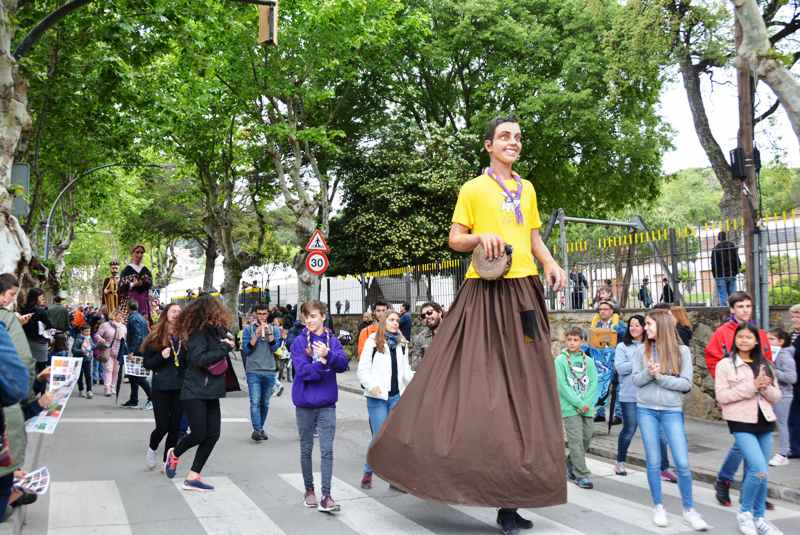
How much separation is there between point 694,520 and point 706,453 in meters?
3.30

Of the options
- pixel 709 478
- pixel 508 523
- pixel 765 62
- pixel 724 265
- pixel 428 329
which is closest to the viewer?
pixel 508 523

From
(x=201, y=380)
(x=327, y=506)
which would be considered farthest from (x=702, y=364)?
(x=201, y=380)

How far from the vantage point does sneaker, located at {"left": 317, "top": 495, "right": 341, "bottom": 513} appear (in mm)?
5887

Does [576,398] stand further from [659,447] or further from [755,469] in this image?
[755,469]

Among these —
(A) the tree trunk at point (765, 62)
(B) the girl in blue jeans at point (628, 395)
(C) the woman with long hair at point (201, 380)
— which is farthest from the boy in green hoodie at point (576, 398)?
(A) the tree trunk at point (765, 62)

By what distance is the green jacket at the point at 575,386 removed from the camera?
23.4ft

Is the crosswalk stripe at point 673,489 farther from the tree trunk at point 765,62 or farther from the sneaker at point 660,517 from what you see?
the tree trunk at point 765,62

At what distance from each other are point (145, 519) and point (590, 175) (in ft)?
78.6

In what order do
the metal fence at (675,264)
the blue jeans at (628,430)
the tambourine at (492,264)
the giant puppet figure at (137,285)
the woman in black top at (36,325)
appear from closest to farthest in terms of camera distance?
the tambourine at (492,264)
the blue jeans at (628,430)
the woman in black top at (36,325)
the metal fence at (675,264)
the giant puppet figure at (137,285)

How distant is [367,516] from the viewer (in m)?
5.80

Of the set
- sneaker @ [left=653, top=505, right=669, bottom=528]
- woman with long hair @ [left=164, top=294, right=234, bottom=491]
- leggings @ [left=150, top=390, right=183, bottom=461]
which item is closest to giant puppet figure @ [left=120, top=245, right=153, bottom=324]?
leggings @ [left=150, top=390, right=183, bottom=461]

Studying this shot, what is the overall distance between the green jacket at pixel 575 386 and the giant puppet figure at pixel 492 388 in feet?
6.50

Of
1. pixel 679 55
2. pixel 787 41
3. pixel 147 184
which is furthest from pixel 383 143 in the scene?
pixel 147 184

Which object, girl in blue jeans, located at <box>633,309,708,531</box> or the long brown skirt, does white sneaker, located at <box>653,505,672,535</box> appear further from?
the long brown skirt
